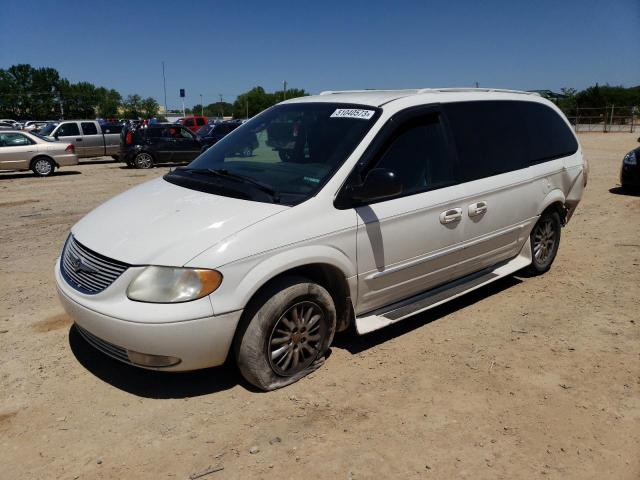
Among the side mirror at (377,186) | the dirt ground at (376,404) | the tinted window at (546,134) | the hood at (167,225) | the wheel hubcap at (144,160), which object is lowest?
the dirt ground at (376,404)

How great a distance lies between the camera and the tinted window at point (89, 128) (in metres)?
20.0

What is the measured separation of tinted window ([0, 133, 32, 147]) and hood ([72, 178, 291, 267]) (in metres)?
14.0

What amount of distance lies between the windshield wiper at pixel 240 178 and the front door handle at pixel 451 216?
1338 millimetres

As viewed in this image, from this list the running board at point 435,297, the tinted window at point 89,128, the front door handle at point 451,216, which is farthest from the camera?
the tinted window at point 89,128

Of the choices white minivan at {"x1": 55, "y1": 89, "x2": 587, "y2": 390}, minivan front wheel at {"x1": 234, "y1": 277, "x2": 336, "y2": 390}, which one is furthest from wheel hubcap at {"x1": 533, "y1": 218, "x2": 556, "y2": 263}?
minivan front wheel at {"x1": 234, "y1": 277, "x2": 336, "y2": 390}

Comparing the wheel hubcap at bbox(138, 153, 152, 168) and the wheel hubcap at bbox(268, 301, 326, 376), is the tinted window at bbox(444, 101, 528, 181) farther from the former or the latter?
the wheel hubcap at bbox(138, 153, 152, 168)

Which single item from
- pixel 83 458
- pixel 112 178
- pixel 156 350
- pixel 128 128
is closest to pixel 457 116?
pixel 156 350

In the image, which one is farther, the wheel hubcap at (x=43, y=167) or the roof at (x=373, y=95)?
the wheel hubcap at (x=43, y=167)

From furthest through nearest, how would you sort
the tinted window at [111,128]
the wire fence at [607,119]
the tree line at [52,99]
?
1. the tree line at [52,99]
2. the wire fence at [607,119]
3. the tinted window at [111,128]

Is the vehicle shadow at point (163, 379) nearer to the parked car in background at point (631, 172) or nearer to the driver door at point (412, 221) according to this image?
the driver door at point (412, 221)

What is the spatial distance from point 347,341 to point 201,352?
1.42 meters

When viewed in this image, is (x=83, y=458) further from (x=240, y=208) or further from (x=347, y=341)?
(x=347, y=341)

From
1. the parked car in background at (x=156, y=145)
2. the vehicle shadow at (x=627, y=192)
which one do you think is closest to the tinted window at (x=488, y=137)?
the vehicle shadow at (x=627, y=192)

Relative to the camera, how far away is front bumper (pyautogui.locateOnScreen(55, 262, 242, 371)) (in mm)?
2906
